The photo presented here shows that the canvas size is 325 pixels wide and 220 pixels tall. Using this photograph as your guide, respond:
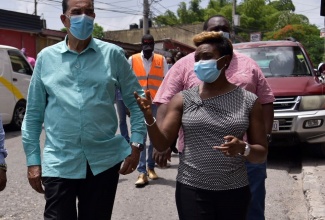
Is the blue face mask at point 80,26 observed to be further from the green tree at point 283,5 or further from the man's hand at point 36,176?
the green tree at point 283,5

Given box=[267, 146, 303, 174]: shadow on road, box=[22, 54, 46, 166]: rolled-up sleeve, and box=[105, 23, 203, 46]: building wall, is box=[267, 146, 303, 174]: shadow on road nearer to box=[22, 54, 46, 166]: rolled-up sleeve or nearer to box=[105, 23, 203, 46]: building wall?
box=[22, 54, 46, 166]: rolled-up sleeve

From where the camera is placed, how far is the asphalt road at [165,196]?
534cm

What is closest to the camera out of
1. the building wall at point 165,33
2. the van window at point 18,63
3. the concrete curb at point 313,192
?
the concrete curb at point 313,192

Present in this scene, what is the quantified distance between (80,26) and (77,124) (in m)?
0.61

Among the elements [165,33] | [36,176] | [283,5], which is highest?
[283,5]

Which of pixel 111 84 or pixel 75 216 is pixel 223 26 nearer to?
pixel 111 84

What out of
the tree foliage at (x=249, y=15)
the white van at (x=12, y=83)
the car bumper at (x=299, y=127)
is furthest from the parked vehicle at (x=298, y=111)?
the tree foliage at (x=249, y=15)

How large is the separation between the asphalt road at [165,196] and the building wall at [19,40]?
47.6 ft

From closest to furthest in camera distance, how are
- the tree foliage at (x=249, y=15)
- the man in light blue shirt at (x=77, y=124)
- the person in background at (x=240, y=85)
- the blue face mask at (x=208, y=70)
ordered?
the blue face mask at (x=208, y=70)
the man in light blue shirt at (x=77, y=124)
the person in background at (x=240, y=85)
the tree foliage at (x=249, y=15)

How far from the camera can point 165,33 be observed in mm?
51938

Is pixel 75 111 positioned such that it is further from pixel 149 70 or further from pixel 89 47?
pixel 149 70

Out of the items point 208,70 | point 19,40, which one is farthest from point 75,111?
point 19,40

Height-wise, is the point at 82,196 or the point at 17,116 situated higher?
the point at 82,196

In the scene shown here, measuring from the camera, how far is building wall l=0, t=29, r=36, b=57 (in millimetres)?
21256
